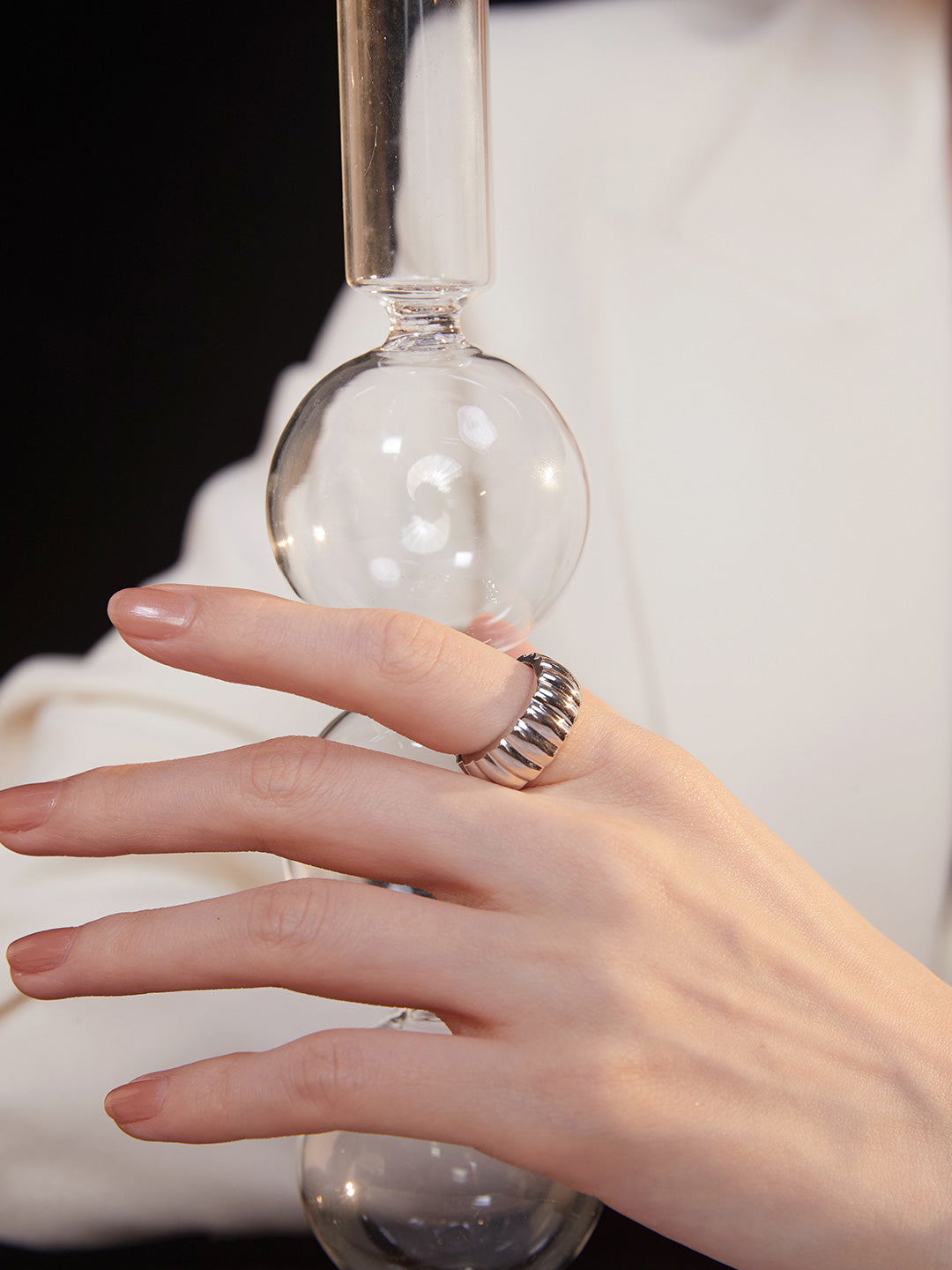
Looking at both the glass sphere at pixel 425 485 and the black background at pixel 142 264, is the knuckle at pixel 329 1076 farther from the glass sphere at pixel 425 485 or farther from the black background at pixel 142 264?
the black background at pixel 142 264

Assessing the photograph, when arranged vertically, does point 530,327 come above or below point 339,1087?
above

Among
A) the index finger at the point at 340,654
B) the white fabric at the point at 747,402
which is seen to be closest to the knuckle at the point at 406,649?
the index finger at the point at 340,654

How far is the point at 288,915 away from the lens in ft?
1.48

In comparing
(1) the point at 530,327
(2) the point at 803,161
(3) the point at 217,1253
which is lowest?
(3) the point at 217,1253

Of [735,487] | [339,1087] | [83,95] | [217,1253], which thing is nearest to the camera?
[339,1087]

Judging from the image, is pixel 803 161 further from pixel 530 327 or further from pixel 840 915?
pixel 840 915

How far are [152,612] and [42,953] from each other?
159mm

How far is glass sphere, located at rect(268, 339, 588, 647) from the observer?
17.7 inches

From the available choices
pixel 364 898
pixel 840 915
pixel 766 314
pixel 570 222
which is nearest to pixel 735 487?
pixel 766 314

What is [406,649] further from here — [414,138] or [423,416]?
[414,138]

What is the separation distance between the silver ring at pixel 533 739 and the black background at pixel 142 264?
36.6 inches

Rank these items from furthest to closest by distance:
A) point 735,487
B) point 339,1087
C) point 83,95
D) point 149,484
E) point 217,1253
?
point 149,484 < point 83,95 < point 735,487 < point 217,1253 < point 339,1087

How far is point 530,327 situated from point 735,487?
22cm

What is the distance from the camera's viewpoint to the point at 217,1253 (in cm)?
76
